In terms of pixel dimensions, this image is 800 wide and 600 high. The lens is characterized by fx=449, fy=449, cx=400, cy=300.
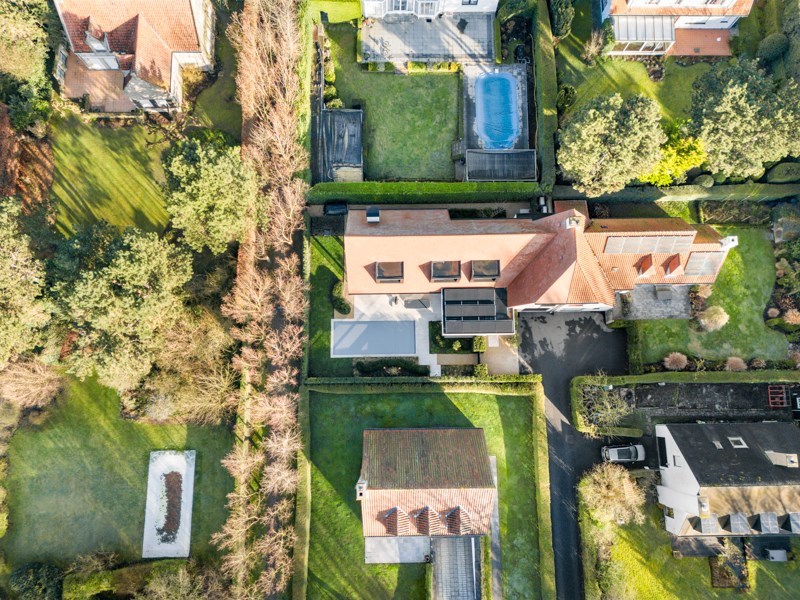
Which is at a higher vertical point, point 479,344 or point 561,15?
point 561,15

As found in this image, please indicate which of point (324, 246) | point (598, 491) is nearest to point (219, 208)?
point (324, 246)

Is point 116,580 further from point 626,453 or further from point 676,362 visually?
point 676,362

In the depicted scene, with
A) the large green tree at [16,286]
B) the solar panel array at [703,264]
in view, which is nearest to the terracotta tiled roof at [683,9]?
the solar panel array at [703,264]

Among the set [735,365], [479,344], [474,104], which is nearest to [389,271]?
[479,344]

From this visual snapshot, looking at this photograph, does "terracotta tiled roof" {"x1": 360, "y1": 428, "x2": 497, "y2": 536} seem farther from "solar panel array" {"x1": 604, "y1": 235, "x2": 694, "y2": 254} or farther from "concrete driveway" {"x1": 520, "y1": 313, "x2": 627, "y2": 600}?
"solar panel array" {"x1": 604, "y1": 235, "x2": 694, "y2": 254}

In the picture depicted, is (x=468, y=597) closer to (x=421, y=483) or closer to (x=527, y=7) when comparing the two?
(x=421, y=483)

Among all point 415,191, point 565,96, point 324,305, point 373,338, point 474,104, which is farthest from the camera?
point 474,104
